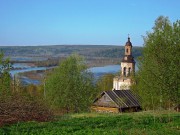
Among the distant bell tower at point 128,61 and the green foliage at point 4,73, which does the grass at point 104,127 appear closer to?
the green foliage at point 4,73

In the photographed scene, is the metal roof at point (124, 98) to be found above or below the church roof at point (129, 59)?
below

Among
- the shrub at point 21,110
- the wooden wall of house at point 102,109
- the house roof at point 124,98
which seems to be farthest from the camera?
the wooden wall of house at point 102,109

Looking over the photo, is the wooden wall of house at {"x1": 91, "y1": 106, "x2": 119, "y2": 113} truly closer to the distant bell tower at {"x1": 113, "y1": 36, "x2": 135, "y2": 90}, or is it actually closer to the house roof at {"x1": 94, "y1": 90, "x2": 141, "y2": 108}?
the house roof at {"x1": 94, "y1": 90, "x2": 141, "y2": 108}

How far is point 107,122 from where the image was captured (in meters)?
14.7

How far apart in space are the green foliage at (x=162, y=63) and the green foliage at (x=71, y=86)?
36.3 ft

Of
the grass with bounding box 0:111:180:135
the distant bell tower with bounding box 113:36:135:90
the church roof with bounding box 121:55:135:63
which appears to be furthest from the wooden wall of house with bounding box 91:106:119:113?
the grass with bounding box 0:111:180:135

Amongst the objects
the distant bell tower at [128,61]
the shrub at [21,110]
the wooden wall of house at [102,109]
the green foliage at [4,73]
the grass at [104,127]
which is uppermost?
the distant bell tower at [128,61]

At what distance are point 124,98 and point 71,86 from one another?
19.9 feet

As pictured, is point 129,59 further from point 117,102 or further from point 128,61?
point 117,102

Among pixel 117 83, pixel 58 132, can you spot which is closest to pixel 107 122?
pixel 58 132

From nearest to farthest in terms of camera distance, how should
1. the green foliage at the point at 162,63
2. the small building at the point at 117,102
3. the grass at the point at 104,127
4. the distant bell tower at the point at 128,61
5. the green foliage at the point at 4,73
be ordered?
the grass at the point at 104,127 < the green foliage at the point at 162,63 < the green foliage at the point at 4,73 < the small building at the point at 117,102 < the distant bell tower at the point at 128,61

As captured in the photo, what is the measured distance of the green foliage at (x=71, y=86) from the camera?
3322 cm

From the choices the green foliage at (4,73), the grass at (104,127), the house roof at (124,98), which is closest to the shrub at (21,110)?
the grass at (104,127)

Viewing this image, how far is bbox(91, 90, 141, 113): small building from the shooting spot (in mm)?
35156
